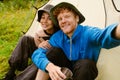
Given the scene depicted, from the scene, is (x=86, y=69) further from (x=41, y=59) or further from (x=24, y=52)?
(x=24, y=52)

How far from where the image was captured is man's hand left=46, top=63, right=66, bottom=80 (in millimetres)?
2574

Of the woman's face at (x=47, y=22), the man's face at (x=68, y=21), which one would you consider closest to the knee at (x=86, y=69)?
the man's face at (x=68, y=21)

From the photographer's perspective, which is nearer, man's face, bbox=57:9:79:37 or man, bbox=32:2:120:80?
man, bbox=32:2:120:80

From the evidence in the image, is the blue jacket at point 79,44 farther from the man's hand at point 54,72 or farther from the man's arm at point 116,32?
the man's arm at point 116,32

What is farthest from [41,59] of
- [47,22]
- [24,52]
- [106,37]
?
[24,52]

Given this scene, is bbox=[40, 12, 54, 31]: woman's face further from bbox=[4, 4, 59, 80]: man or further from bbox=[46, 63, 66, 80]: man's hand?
bbox=[46, 63, 66, 80]: man's hand

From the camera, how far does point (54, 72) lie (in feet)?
8.55

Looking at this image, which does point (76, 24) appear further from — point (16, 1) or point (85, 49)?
point (16, 1)

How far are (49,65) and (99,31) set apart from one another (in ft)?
1.46

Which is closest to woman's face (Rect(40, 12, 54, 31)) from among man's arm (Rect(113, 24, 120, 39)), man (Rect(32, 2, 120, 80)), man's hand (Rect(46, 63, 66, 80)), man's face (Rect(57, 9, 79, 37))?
man (Rect(32, 2, 120, 80))

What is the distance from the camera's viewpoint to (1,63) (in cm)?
Answer: 412

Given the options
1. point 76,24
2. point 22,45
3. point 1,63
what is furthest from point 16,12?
point 76,24

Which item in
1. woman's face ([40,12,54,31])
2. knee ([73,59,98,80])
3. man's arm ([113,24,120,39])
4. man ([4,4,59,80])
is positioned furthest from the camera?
man ([4,4,59,80])

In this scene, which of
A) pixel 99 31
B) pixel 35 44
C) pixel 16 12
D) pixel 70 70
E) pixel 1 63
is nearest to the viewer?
pixel 99 31
